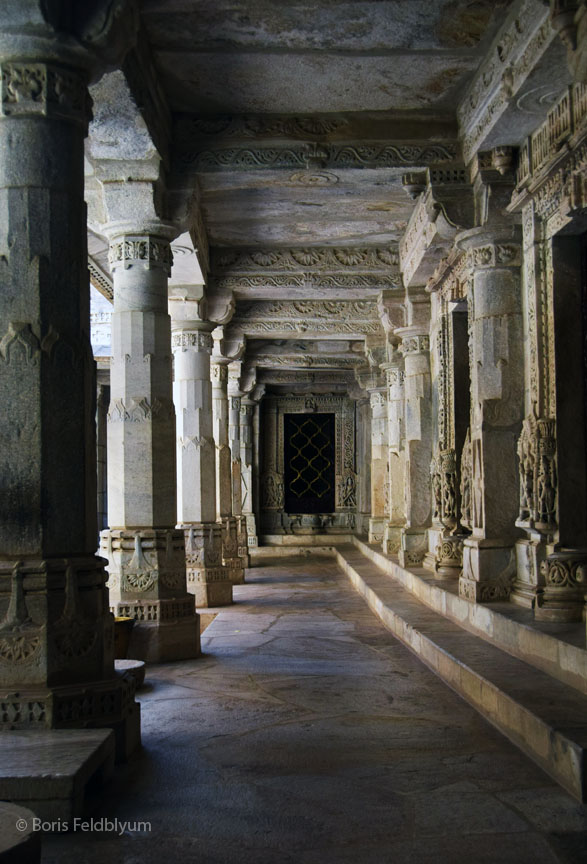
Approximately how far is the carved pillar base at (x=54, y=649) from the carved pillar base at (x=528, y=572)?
3.46 m

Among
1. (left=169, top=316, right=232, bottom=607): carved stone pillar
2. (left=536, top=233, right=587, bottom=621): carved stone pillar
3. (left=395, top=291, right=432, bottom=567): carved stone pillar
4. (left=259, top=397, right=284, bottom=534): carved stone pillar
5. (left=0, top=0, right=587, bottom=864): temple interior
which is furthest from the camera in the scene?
(left=259, top=397, right=284, bottom=534): carved stone pillar

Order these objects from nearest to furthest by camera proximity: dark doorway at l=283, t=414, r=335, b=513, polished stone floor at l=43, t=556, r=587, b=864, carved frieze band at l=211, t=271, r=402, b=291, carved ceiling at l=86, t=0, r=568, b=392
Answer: polished stone floor at l=43, t=556, r=587, b=864 → carved ceiling at l=86, t=0, r=568, b=392 → carved frieze band at l=211, t=271, r=402, b=291 → dark doorway at l=283, t=414, r=335, b=513

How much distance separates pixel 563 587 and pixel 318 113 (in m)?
4.33

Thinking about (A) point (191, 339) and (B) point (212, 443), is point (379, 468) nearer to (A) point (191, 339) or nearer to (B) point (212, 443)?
(B) point (212, 443)

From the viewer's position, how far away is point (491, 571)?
23.2 feet

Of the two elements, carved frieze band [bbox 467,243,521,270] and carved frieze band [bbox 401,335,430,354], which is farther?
carved frieze band [bbox 401,335,430,354]

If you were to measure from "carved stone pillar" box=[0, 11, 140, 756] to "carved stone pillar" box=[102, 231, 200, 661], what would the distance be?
2.97 meters

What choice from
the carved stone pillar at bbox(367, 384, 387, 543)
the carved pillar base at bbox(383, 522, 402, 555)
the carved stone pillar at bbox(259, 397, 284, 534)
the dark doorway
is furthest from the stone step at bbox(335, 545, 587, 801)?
Result: the dark doorway

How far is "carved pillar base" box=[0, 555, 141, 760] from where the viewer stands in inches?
148

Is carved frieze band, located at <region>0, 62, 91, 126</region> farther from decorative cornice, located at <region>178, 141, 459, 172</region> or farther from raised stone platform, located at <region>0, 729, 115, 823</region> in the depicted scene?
decorative cornice, located at <region>178, 141, 459, 172</region>

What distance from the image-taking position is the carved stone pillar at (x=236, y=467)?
16.8m

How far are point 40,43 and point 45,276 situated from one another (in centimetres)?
109

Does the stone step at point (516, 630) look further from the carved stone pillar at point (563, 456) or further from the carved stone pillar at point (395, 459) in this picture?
the carved stone pillar at point (395, 459)

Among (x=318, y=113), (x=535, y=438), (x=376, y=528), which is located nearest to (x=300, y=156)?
(x=318, y=113)
